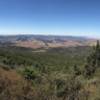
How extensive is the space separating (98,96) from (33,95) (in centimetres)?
327

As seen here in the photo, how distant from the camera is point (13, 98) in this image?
587 cm

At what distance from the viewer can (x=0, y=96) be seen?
568cm

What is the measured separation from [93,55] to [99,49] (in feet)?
7.18

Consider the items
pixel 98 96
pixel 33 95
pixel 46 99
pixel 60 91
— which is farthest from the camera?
pixel 60 91

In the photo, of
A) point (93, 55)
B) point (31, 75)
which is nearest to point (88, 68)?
point (93, 55)

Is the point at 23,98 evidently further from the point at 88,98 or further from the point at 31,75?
the point at 31,75

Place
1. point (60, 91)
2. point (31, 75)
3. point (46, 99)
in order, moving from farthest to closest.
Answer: point (31, 75) < point (60, 91) < point (46, 99)

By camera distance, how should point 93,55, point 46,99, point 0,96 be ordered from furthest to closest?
point 93,55
point 46,99
point 0,96

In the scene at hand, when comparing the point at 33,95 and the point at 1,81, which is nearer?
the point at 33,95

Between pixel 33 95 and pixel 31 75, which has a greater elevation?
pixel 33 95

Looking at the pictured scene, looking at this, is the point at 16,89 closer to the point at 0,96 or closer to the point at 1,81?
the point at 1,81

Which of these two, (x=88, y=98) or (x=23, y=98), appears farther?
(x=88, y=98)

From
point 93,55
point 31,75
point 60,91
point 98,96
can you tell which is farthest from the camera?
point 93,55

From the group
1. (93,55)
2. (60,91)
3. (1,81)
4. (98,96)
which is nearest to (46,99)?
(1,81)
